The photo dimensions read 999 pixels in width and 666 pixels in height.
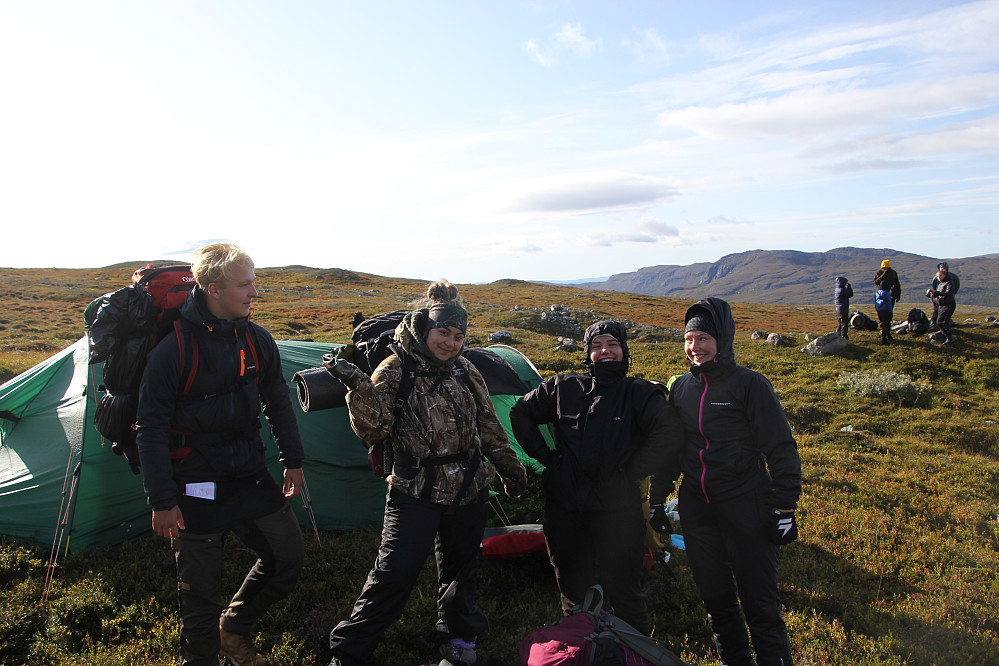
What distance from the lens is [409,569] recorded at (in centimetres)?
406

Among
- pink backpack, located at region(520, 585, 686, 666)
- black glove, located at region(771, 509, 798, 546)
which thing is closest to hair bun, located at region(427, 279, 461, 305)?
pink backpack, located at region(520, 585, 686, 666)

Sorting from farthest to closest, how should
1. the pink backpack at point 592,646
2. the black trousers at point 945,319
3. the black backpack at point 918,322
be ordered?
the black backpack at point 918,322 → the black trousers at point 945,319 → the pink backpack at point 592,646

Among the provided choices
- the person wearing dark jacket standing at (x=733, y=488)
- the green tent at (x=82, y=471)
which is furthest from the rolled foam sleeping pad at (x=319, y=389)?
the green tent at (x=82, y=471)

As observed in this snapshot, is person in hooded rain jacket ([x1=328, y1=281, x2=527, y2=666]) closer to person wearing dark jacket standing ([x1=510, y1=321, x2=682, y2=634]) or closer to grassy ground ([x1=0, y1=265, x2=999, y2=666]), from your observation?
person wearing dark jacket standing ([x1=510, y1=321, x2=682, y2=634])

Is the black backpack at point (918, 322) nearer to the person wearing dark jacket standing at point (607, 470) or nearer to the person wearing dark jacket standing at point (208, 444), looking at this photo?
the person wearing dark jacket standing at point (607, 470)

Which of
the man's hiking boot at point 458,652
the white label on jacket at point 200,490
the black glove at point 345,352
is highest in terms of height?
the black glove at point 345,352

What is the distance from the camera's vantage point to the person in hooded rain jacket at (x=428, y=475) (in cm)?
403

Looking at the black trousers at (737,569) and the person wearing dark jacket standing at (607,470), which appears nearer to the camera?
the black trousers at (737,569)

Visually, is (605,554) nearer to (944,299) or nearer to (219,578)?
(219,578)

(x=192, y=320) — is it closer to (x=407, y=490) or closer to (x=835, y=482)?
(x=407, y=490)

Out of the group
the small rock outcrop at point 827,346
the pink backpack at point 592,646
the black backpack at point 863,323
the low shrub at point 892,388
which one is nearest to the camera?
the pink backpack at point 592,646

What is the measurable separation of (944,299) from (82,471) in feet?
75.4

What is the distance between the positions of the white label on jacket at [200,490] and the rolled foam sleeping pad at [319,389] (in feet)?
2.58

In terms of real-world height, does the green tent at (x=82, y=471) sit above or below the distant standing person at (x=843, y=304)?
below
